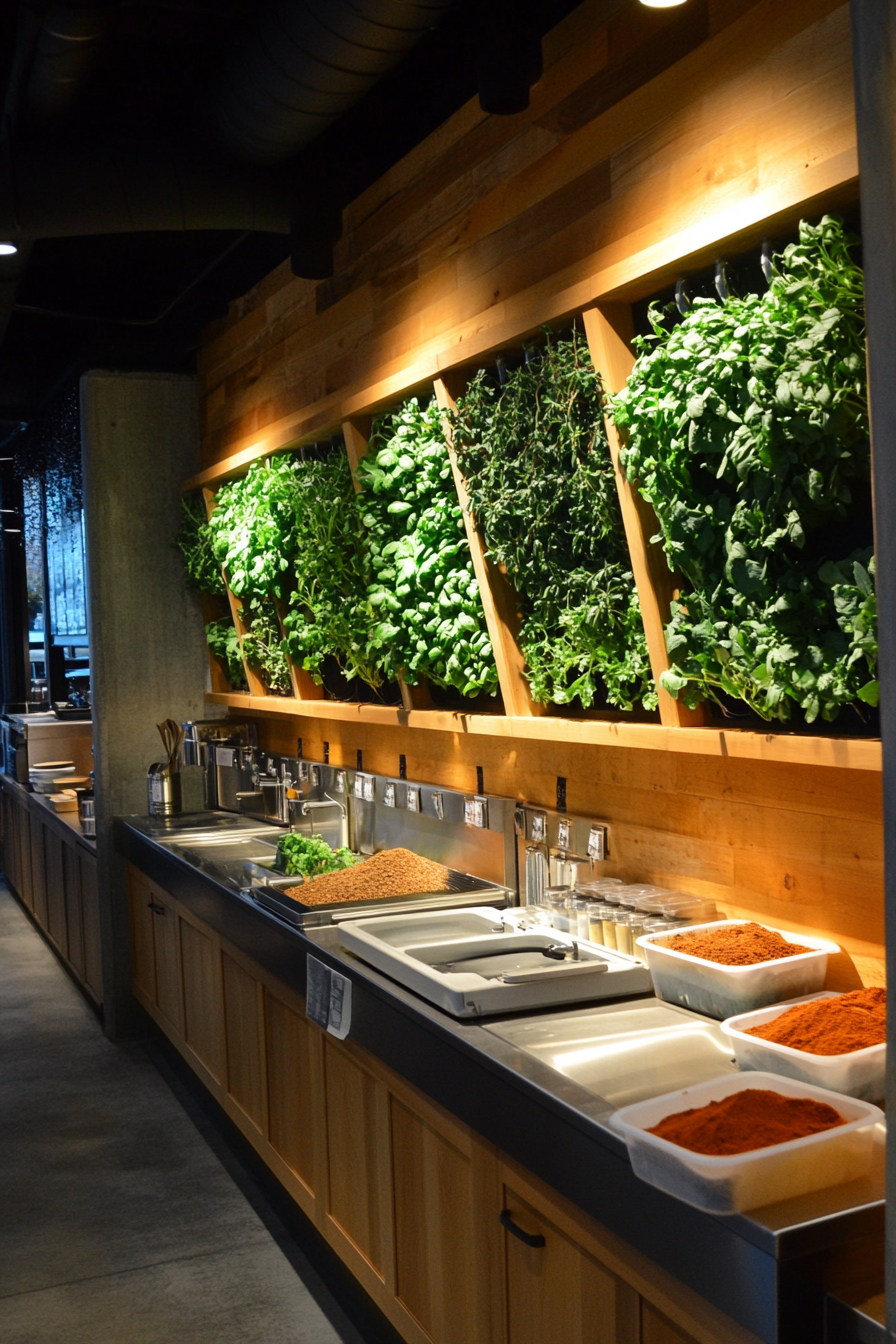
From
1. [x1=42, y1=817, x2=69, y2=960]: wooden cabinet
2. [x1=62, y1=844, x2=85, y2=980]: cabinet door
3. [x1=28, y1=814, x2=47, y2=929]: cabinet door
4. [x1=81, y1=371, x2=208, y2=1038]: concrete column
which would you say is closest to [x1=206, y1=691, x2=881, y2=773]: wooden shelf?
[x1=81, y1=371, x2=208, y2=1038]: concrete column

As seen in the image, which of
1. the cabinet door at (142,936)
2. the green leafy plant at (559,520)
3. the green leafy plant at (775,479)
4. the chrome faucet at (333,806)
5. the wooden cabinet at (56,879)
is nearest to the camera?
the green leafy plant at (775,479)

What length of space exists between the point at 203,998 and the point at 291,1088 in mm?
1018

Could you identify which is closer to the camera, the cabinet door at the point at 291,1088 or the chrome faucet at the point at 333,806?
the cabinet door at the point at 291,1088

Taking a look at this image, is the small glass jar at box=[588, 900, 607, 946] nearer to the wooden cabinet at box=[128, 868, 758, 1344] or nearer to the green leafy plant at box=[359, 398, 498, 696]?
the wooden cabinet at box=[128, 868, 758, 1344]

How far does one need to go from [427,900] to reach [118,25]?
115 inches

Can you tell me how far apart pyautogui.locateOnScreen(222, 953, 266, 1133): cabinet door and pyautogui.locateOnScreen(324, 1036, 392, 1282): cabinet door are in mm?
601

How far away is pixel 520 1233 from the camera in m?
2.14

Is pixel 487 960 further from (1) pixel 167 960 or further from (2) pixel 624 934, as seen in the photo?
(1) pixel 167 960

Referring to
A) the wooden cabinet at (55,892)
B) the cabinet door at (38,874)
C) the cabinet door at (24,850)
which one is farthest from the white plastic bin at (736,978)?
the cabinet door at (24,850)

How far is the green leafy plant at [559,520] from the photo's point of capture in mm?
2518

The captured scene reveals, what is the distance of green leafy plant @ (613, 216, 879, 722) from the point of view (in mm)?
1869

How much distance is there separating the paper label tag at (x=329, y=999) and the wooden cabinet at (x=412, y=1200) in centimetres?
7

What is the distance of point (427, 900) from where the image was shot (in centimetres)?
345

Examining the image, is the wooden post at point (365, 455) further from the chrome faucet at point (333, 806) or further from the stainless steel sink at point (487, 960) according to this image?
the chrome faucet at point (333, 806)
